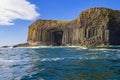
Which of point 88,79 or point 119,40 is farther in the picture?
point 119,40

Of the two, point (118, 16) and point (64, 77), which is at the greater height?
point (118, 16)

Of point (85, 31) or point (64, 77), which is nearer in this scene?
point (64, 77)

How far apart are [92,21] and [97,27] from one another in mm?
6123

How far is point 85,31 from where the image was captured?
198625mm

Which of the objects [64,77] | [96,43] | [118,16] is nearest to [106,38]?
[96,43]

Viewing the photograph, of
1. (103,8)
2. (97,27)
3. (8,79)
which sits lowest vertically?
(8,79)

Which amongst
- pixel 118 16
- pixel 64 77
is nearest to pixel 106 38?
pixel 118 16

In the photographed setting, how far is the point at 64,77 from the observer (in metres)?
27.3

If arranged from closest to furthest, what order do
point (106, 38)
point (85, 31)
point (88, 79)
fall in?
1. point (88, 79)
2. point (106, 38)
3. point (85, 31)

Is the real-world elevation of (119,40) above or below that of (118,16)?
below

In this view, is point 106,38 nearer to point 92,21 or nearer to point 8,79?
point 92,21

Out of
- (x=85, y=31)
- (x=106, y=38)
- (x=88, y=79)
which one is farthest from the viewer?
(x=85, y=31)

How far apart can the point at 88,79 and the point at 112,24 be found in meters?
170

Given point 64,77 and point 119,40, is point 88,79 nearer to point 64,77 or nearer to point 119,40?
point 64,77
